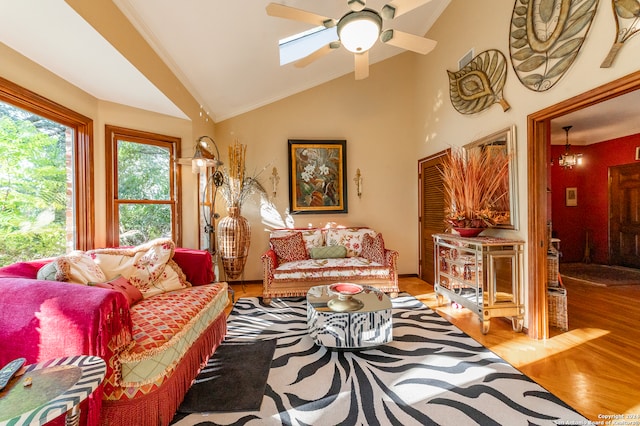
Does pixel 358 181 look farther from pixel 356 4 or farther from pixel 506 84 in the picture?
pixel 356 4

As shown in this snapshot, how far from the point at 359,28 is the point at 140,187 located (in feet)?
9.11

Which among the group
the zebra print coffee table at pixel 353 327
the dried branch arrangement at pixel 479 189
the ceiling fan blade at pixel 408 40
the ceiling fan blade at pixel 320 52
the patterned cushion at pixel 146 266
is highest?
the ceiling fan blade at pixel 320 52

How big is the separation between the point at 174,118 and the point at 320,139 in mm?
2165

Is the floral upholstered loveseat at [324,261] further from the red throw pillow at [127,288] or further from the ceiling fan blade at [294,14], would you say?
the ceiling fan blade at [294,14]

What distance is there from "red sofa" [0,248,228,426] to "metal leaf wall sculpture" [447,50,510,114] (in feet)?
11.6

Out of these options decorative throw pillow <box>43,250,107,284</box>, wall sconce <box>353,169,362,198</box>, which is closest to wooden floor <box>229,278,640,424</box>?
wall sconce <box>353,169,362,198</box>

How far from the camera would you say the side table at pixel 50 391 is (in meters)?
0.77

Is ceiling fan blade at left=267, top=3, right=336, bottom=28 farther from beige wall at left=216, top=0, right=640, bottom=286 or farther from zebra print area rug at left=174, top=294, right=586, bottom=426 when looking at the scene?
zebra print area rug at left=174, top=294, right=586, bottom=426

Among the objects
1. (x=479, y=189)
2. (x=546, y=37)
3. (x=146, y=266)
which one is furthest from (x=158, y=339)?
(x=546, y=37)

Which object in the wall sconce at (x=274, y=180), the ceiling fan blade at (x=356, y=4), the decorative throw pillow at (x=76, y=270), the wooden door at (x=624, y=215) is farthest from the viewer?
the wooden door at (x=624, y=215)

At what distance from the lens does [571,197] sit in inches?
229

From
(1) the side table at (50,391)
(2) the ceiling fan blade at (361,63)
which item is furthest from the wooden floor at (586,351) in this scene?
(2) the ceiling fan blade at (361,63)

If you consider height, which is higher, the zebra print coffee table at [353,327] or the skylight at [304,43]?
the skylight at [304,43]

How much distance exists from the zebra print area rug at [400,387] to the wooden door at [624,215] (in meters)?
5.10
